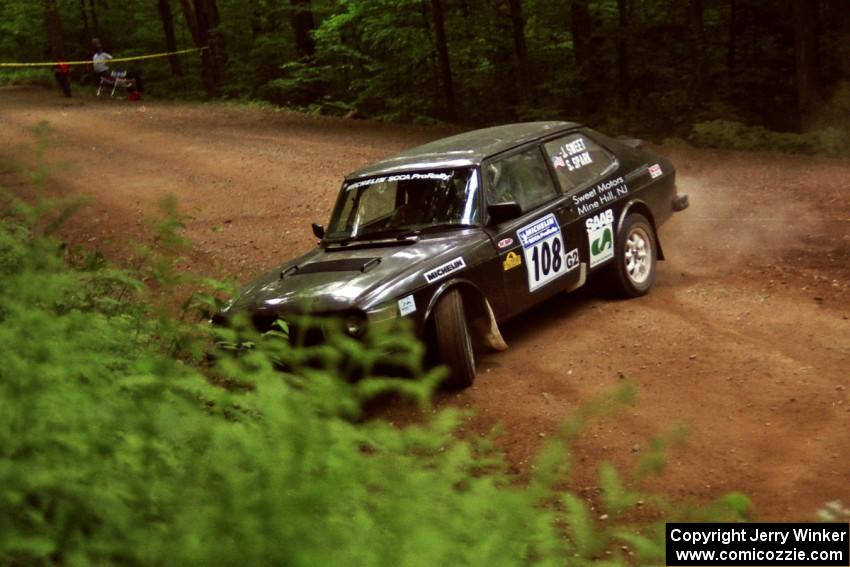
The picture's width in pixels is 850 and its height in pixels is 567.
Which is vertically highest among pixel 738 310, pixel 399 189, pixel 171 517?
pixel 171 517

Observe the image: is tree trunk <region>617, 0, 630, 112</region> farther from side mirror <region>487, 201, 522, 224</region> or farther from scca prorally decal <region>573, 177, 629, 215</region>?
side mirror <region>487, 201, 522, 224</region>

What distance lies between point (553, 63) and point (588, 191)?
17.9 meters

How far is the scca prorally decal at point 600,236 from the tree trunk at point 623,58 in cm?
1376

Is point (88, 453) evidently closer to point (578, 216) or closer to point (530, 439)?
point (530, 439)

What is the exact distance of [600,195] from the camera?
380 inches

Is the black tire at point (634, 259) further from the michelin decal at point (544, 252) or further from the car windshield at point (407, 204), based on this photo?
the car windshield at point (407, 204)

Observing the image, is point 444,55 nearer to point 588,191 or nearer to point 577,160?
point 577,160

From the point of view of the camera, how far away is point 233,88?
101ft

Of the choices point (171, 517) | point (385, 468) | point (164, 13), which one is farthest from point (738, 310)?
point (164, 13)

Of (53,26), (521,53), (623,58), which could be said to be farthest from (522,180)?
(53,26)

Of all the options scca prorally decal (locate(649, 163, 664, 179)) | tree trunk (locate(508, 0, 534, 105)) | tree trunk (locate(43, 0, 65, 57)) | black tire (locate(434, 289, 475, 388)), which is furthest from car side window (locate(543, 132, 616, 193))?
tree trunk (locate(43, 0, 65, 57))

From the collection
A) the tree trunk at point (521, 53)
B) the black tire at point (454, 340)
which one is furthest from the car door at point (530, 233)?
the tree trunk at point (521, 53)

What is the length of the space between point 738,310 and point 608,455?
3259 millimetres

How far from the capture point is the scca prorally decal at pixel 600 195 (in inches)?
370
